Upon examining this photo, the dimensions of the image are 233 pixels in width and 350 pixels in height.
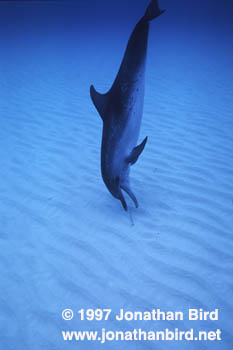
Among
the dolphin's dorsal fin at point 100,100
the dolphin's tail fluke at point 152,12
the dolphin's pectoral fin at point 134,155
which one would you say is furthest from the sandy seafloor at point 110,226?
the dolphin's tail fluke at point 152,12

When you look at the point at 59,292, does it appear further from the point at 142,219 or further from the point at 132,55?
the point at 132,55

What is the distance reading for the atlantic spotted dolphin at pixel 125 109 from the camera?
93.3 inches

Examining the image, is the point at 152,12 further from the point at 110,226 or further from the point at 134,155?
the point at 110,226

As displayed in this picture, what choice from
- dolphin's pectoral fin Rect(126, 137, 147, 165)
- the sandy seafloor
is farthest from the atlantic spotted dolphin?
the sandy seafloor

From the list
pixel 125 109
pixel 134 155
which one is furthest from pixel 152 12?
pixel 134 155

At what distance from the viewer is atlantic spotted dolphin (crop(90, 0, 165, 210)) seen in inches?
93.3

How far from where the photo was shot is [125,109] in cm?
254

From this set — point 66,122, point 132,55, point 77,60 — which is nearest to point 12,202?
point 132,55

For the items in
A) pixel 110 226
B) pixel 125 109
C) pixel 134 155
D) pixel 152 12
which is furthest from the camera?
pixel 110 226

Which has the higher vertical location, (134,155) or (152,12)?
(152,12)

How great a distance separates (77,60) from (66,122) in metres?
9.73

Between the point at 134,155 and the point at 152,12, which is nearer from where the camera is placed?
the point at 152,12

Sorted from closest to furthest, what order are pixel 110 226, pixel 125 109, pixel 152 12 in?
pixel 152 12 → pixel 125 109 → pixel 110 226

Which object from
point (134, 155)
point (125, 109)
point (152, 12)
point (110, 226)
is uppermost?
point (152, 12)
